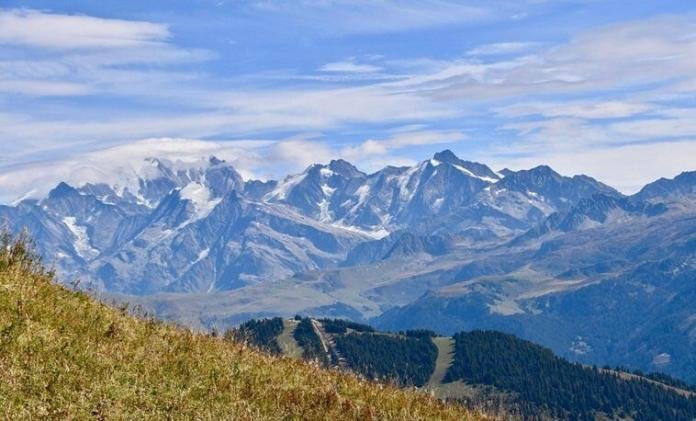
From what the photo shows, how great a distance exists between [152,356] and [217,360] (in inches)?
58.2

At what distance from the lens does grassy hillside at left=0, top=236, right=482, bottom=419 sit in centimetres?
1271

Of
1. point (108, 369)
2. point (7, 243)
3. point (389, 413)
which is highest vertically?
point (7, 243)

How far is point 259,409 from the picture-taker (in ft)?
45.4

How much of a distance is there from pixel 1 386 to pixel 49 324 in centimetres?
274

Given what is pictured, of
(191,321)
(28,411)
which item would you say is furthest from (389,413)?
(191,321)

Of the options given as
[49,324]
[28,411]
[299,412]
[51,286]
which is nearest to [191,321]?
[51,286]

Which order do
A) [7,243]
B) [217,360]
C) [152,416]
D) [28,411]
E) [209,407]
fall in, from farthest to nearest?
[7,243]
[217,360]
[209,407]
[152,416]
[28,411]

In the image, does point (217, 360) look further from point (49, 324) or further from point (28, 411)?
point (28, 411)

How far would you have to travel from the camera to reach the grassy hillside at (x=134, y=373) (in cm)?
1271

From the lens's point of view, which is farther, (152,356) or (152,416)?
(152,356)

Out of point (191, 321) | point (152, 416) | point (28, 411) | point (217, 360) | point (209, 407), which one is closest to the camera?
point (28, 411)

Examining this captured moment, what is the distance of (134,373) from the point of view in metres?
14.1

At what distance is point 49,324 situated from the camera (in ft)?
49.1

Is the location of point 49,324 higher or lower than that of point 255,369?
higher
